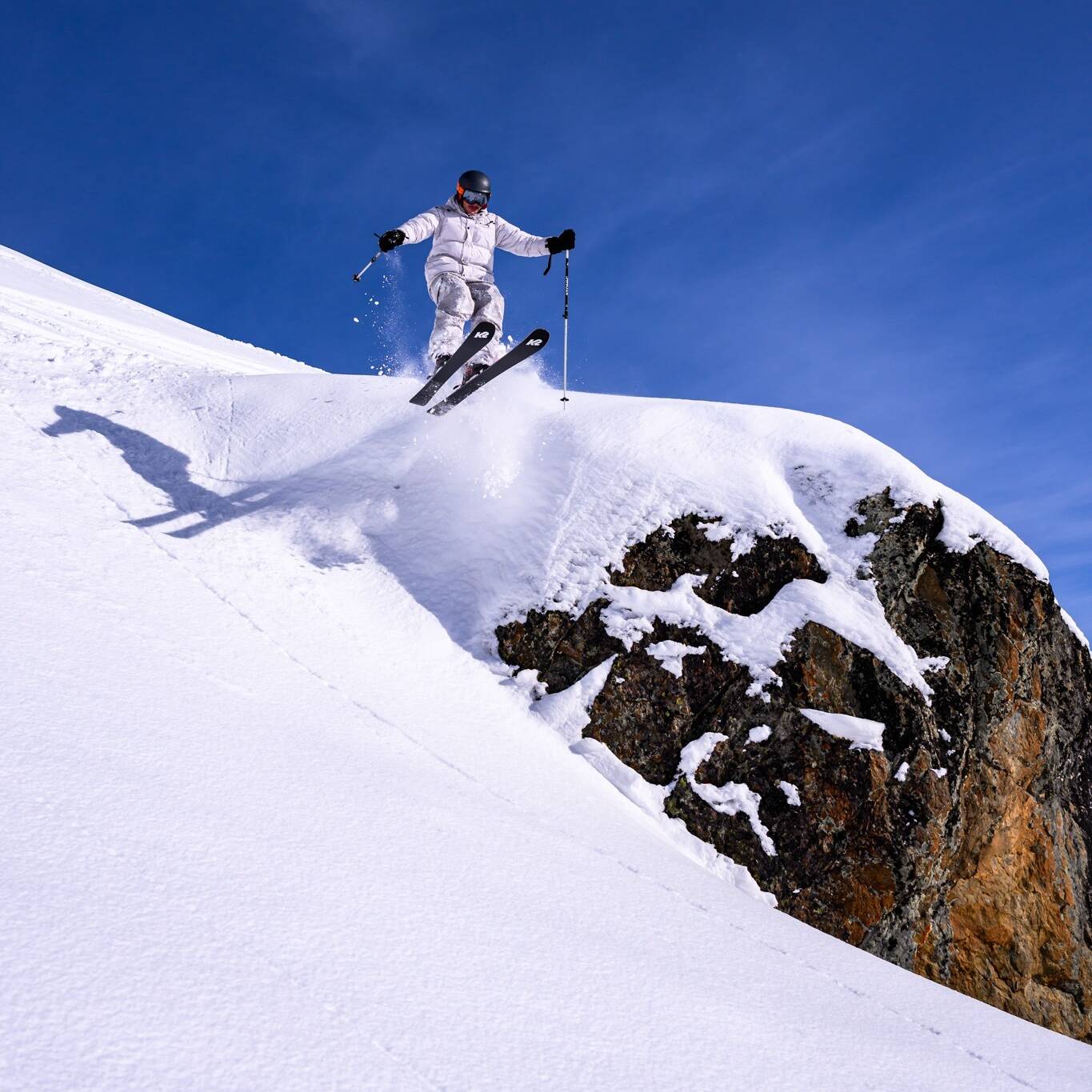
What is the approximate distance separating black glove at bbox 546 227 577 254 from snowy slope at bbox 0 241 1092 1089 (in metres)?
1.61

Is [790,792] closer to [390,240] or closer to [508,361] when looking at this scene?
[508,361]

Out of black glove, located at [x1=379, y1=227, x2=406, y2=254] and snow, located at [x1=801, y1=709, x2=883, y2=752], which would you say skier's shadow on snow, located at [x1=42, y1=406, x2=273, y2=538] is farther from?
snow, located at [x1=801, y1=709, x2=883, y2=752]

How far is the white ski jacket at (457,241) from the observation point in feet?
25.7

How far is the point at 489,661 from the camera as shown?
5.86m

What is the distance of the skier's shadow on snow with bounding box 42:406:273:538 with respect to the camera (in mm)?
6609

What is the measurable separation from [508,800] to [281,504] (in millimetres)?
4024

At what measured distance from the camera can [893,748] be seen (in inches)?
214

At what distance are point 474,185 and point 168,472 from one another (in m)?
4.12

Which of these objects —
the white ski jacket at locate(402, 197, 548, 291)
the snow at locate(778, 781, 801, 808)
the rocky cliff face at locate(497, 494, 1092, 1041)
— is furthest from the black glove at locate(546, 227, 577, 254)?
the snow at locate(778, 781, 801, 808)

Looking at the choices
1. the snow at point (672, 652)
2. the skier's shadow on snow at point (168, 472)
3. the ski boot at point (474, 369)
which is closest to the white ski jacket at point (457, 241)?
the ski boot at point (474, 369)

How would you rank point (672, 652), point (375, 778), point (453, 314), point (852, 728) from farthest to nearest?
point (453, 314) < point (672, 652) < point (852, 728) < point (375, 778)

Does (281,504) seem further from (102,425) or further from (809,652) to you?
(809,652)

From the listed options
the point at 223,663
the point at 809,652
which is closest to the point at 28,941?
the point at 223,663

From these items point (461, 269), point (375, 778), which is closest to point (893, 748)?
point (375, 778)
